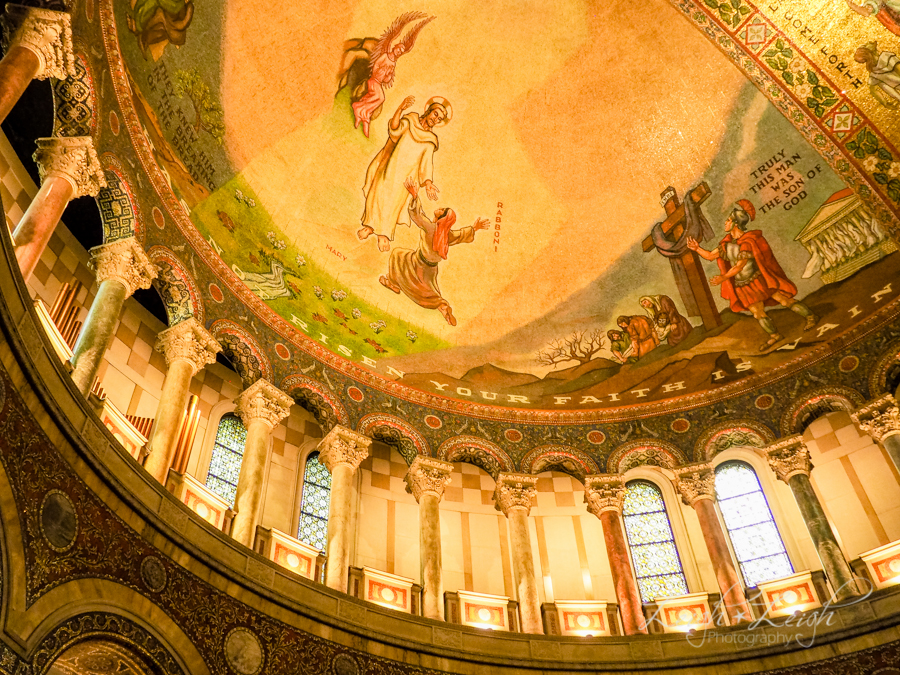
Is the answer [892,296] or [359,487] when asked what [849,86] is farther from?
[359,487]

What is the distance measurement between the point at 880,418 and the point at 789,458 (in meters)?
1.87

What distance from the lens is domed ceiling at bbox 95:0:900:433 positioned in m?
17.0

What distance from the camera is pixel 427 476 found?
1734 cm

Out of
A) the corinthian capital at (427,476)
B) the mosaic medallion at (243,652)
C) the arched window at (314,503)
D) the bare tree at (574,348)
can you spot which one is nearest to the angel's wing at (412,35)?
the bare tree at (574,348)

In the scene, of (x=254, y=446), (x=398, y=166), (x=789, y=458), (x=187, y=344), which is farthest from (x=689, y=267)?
(x=187, y=344)

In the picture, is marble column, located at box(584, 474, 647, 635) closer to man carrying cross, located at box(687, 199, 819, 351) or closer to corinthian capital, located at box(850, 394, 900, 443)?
man carrying cross, located at box(687, 199, 819, 351)

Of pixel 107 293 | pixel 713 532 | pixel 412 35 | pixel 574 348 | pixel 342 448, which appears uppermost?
pixel 412 35

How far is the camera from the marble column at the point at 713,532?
623 inches

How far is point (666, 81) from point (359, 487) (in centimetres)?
1154

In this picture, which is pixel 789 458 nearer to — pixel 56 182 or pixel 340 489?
pixel 340 489

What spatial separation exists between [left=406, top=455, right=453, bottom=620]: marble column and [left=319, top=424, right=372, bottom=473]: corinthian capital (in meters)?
1.27

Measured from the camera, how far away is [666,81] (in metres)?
19.6

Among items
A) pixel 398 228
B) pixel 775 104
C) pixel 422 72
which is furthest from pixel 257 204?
pixel 775 104

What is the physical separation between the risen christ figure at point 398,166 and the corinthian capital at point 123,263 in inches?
241
